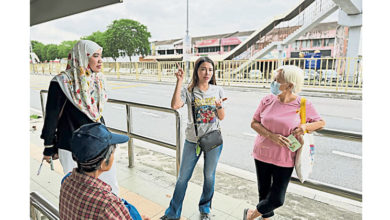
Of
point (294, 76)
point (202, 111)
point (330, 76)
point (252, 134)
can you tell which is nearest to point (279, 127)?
point (294, 76)

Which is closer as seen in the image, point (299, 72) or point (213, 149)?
point (299, 72)

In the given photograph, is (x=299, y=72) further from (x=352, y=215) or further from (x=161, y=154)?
(x=161, y=154)

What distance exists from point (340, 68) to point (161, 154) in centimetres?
1103

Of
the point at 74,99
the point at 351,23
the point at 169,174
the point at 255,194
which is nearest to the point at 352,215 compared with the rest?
the point at 255,194

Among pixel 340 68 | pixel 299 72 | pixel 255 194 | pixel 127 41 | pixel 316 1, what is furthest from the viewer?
pixel 127 41

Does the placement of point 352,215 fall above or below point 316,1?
below

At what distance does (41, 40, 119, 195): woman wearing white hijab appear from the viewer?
5.98ft

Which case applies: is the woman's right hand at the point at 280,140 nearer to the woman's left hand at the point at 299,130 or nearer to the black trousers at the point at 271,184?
the woman's left hand at the point at 299,130

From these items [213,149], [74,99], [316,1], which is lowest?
[213,149]

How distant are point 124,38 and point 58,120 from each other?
35436mm

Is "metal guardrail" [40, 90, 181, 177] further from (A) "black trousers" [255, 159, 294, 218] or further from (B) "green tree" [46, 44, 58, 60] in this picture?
(B) "green tree" [46, 44, 58, 60]

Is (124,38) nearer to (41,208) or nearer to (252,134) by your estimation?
(252,134)

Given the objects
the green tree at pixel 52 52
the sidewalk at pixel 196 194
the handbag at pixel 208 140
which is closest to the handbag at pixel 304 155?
the handbag at pixel 208 140
